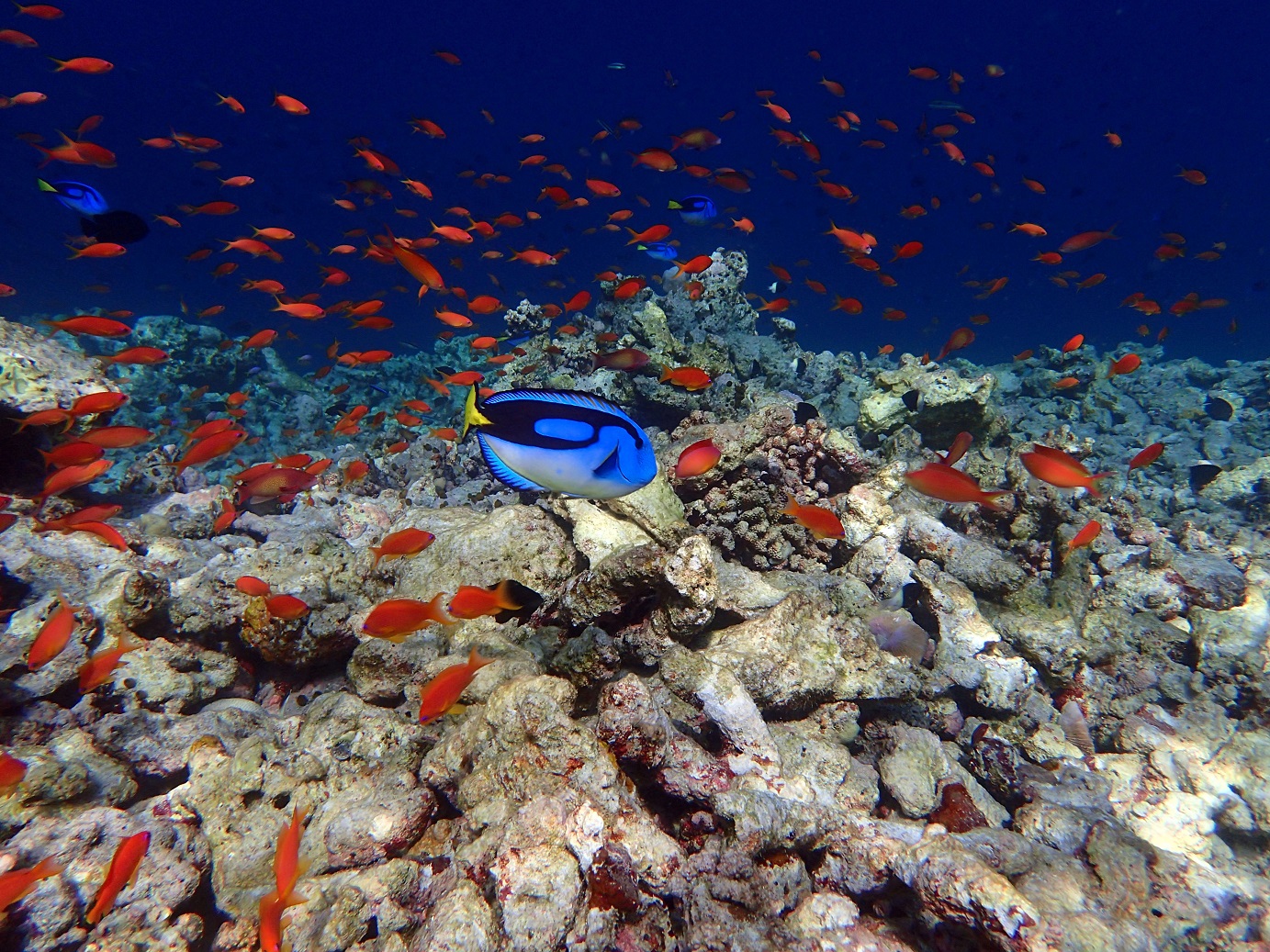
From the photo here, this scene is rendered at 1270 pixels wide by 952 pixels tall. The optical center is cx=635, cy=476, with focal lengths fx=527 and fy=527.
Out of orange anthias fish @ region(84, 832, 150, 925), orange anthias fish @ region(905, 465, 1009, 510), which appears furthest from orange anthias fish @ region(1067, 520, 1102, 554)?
orange anthias fish @ region(84, 832, 150, 925)

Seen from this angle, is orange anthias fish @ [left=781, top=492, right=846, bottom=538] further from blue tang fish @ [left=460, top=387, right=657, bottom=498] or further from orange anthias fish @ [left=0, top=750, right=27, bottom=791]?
orange anthias fish @ [left=0, top=750, right=27, bottom=791]

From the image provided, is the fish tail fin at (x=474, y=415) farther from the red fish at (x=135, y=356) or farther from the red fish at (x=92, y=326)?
the red fish at (x=135, y=356)

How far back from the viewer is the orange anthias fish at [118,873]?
216cm

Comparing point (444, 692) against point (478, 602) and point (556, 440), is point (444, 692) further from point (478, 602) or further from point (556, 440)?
point (556, 440)

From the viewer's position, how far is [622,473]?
1.88 m

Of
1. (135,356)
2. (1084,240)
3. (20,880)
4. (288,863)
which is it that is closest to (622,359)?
(288,863)

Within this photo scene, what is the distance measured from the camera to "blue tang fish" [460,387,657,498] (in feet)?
5.86

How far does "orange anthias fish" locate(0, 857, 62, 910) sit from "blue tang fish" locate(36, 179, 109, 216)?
6.42m

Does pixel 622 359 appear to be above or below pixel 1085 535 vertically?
below

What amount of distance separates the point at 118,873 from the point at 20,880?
289 millimetres

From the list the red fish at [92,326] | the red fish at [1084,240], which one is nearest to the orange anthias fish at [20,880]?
the red fish at [92,326]

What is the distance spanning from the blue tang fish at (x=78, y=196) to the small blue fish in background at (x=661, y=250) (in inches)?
253

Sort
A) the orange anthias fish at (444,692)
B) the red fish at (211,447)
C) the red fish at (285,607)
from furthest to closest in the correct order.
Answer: the red fish at (211,447), the red fish at (285,607), the orange anthias fish at (444,692)

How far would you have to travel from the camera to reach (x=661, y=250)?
8305mm
